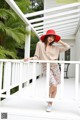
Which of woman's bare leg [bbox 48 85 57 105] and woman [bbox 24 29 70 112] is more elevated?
woman [bbox 24 29 70 112]

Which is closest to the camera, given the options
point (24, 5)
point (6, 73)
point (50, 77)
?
point (50, 77)

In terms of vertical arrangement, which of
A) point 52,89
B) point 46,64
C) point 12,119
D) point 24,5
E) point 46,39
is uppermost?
point 24,5

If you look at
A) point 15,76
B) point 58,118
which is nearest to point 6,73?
point 15,76

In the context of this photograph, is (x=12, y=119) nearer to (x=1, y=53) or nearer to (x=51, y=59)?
(x=51, y=59)

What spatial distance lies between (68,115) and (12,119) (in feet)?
3.19

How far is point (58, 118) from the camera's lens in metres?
4.10

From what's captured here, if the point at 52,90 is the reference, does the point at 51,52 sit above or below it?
above

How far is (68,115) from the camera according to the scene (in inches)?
163

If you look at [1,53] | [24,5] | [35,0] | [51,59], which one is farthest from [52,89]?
[35,0]

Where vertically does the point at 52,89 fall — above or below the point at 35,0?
below

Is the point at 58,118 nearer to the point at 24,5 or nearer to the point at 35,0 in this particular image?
the point at 24,5

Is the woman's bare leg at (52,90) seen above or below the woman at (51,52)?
below

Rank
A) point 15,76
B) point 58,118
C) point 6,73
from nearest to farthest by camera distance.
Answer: point 58,118 → point 6,73 → point 15,76

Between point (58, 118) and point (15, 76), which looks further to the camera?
point (15, 76)
